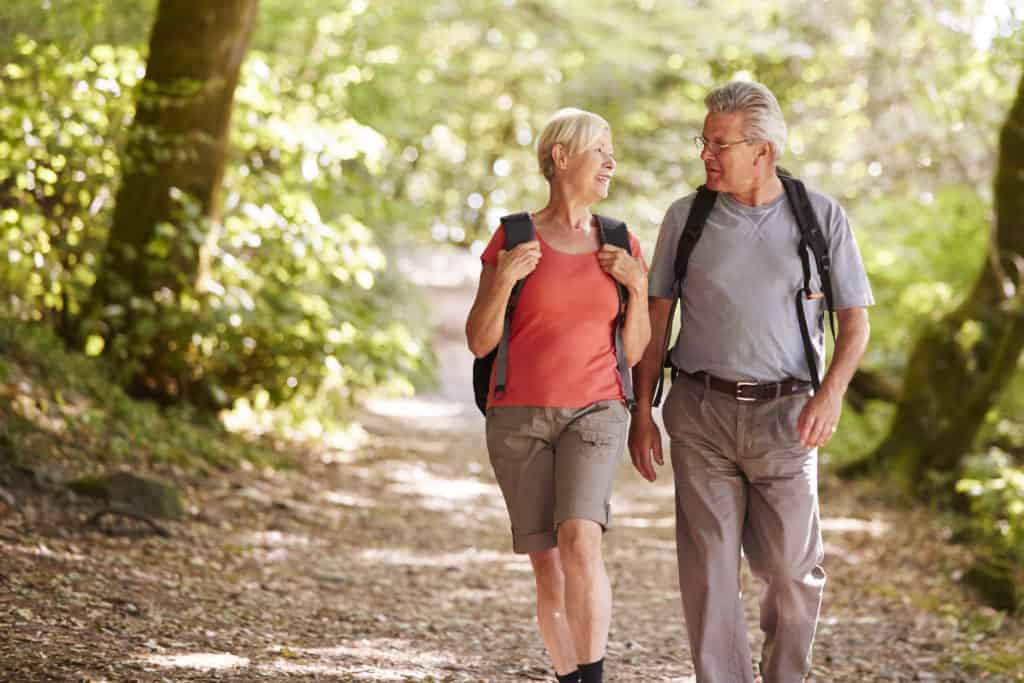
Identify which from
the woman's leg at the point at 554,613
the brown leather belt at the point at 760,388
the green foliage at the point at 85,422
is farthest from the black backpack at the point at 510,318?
the green foliage at the point at 85,422

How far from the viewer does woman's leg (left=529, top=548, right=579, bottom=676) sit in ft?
14.3

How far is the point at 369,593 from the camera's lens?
22.8ft

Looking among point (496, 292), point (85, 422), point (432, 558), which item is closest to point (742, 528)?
point (496, 292)

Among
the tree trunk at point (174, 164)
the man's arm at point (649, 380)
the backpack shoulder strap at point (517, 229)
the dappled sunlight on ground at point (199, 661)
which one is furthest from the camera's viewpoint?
the tree trunk at point (174, 164)

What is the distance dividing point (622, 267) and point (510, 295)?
38cm

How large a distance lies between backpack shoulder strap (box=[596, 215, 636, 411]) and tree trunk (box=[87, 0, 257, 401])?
5.45 meters

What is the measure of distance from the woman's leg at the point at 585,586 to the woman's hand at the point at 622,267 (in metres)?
0.79

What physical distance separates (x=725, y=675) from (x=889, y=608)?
→ 3556 millimetres

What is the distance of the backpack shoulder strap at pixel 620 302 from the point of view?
170 inches

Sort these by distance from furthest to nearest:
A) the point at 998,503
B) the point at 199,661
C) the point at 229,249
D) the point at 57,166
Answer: the point at 229,249 → the point at 998,503 → the point at 57,166 → the point at 199,661

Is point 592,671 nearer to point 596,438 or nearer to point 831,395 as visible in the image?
point 596,438

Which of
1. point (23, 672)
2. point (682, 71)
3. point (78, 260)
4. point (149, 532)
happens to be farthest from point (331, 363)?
Answer: point (682, 71)

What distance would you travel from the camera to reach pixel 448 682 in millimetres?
5105

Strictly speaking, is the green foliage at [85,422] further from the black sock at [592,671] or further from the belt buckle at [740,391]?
the belt buckle at [740,391]
